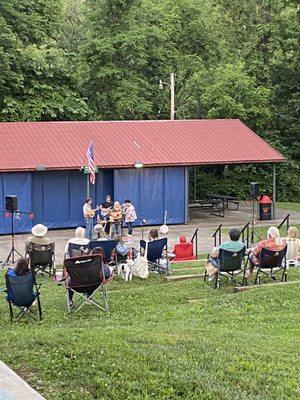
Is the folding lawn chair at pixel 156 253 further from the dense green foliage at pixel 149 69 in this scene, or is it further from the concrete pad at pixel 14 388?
the dense green foliage at pixel 149 69

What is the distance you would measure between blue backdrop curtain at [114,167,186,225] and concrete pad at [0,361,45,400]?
712 inches

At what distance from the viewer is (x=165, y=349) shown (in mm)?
6668

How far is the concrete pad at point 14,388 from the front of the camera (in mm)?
5094

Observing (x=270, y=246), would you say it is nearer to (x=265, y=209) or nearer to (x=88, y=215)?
(x=88, y=215)

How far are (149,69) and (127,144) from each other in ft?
45.4

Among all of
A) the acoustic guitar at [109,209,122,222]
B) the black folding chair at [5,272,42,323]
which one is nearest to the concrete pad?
the black folding chair at [5,272,42,323]

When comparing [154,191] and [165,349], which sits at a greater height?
[154,191]

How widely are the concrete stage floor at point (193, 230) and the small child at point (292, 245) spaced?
17.0ft

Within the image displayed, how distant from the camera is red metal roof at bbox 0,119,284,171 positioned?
23.0 metres

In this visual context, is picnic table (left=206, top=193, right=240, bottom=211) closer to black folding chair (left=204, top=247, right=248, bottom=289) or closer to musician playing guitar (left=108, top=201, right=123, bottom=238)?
musician playing guitar (left=108, top=201, right=123, bottom=238)

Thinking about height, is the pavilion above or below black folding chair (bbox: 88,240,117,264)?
above

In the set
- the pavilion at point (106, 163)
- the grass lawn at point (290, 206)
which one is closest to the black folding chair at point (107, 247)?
the pavilion at point (106, 163)

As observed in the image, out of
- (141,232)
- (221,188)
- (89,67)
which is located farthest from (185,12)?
(141,232)

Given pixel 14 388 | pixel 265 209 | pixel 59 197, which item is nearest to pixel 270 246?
pixel 14 388
